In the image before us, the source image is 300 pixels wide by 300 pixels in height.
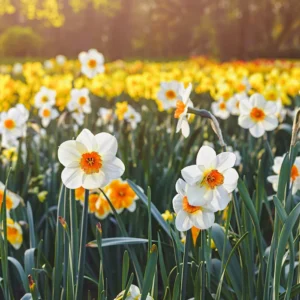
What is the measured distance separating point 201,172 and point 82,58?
248cm

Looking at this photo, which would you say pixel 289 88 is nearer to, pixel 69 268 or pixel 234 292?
pixel 234 292

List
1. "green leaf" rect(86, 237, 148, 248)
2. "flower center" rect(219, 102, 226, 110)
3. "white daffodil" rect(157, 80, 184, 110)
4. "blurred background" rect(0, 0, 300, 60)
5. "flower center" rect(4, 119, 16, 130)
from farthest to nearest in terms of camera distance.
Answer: "blurred background" rect(0, 0, 300, 60), "flower center" rect(219, 102, 226, 110), "white daffodil" rect(157, 80, 184, 110), "flower center" rect(4, 119, 16, 130), "green leaf" rect(86, 237, 148, 248)

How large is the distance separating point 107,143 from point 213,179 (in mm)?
227

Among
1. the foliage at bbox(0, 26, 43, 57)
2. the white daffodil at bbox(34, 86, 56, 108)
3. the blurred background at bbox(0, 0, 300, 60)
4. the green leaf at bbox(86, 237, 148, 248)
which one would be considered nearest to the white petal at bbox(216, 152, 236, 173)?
the green leaf at bbox(86, 237, 148, 248)

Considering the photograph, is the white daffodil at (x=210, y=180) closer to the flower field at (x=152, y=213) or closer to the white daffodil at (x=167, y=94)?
the flower field at (x=152, y=213)

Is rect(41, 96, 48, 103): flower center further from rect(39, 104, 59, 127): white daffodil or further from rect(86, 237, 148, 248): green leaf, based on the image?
rect(86, 237, 148, 248): green leaf

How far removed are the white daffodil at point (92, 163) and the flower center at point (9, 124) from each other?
1.39m

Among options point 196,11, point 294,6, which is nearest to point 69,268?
point 294,6

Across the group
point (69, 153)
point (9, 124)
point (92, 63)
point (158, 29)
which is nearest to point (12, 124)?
point (9, 124)

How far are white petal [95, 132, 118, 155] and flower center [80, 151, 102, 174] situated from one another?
2 cm

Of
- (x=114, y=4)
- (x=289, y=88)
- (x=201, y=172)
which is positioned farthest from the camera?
(x=114, y=4)

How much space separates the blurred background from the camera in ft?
80.9

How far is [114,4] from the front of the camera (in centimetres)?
2600

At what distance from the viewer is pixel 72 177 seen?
3.90ft
